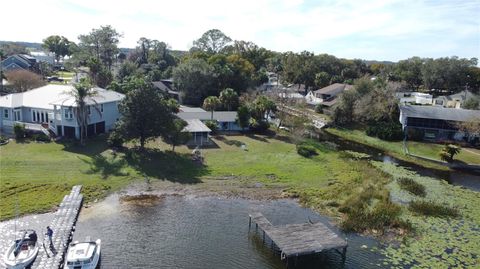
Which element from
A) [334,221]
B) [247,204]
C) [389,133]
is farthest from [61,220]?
[389,133]

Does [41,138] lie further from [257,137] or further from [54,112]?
[257,137]

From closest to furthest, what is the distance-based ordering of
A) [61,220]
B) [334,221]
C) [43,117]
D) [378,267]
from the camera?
1. [378,267]
2. [61,220]
3. [334,221]
4. [43,117]

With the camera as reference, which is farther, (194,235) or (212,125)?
(212,125)

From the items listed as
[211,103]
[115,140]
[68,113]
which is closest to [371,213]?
[115,140]

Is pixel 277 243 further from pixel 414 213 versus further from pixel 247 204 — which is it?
pixel 414 213

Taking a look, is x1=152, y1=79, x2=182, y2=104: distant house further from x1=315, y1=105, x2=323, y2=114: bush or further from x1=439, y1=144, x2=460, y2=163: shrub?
x1=439, y1=144, x2=460, y2=163: shrub

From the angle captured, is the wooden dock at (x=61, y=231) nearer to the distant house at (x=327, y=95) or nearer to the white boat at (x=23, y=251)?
the white boat at (x=23, y=251)

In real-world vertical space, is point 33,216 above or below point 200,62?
below
